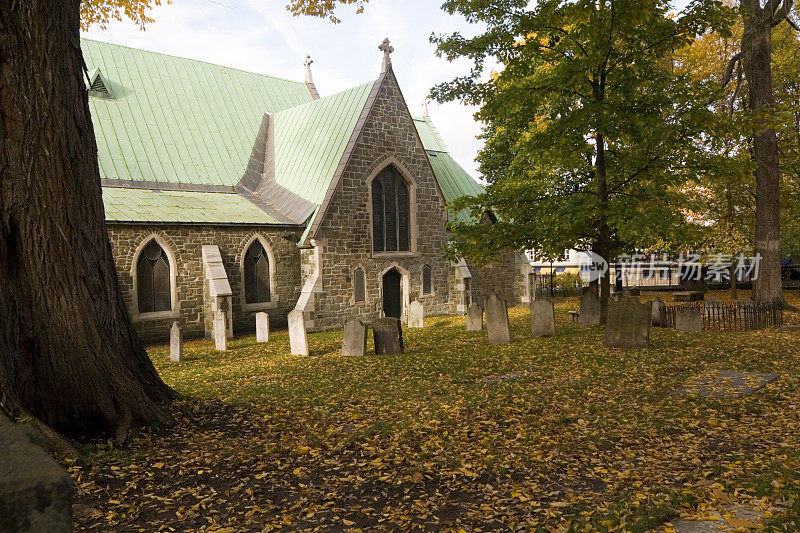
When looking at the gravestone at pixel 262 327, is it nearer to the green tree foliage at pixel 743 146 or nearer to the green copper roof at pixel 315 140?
the green copper roof at pixel 315 140

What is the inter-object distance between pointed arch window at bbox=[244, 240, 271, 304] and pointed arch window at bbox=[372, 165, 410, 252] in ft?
13.1

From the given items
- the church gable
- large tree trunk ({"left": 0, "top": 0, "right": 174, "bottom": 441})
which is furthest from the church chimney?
large tree trunk ({"left": 0, "top": 0, "right": 174, "bottom": 441})

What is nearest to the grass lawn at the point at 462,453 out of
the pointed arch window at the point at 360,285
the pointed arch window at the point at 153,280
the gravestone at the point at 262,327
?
the gravestone at the point at 262,327

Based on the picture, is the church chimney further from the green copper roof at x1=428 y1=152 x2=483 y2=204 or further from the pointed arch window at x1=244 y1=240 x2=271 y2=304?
the pointed arch window at x1=244 y1=240 x2=271 y2=304

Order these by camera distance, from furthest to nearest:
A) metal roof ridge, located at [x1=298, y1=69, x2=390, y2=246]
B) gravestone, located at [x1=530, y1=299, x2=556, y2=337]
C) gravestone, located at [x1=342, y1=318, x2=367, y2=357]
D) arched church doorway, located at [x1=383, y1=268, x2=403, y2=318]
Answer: arched church doorway, located at [x1=383, y1=268, x2=403, y2=318] → metal roof ridge, located at [x1=298, y1=69, x2=390, y2=246] → gravestone, located at [x1=530, y1=299, x2=556, y2=337] → gravestone, located at [x1=342, y1=318, x2=367, y2=357]

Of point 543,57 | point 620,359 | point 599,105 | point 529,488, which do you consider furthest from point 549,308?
point 529,488

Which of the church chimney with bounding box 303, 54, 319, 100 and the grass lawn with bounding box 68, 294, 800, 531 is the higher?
the church chimney with bounding box 303, 54, 319, 100

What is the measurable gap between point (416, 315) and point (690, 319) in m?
8.14

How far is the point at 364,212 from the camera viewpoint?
64.6 feet

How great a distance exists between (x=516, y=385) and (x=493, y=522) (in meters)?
4.77

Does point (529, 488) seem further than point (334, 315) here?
No

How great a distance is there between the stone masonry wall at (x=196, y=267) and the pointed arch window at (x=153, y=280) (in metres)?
0.29

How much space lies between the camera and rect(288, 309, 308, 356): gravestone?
13297 mm

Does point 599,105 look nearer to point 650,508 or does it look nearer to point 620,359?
point 620,359
